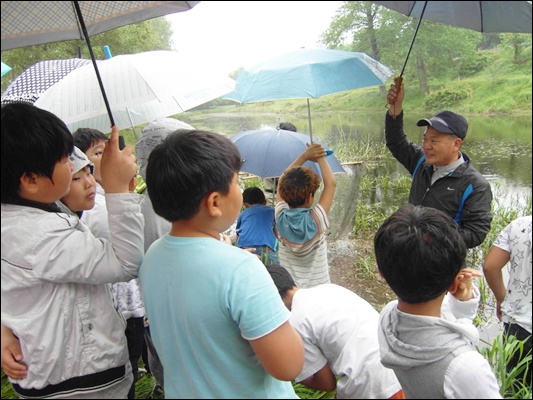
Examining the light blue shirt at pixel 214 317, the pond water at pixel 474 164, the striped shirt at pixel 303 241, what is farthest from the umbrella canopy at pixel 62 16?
the pond water at pixel 474 164

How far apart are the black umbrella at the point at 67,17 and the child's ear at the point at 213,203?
57 cm

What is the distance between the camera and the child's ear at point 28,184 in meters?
0.94

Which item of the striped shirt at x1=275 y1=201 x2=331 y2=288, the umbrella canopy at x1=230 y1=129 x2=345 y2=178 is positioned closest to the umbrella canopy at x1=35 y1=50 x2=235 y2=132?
the umbrella canopy at x1=230 y1=129 x2=345 y2=178

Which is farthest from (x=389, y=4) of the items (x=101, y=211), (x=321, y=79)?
(x=321, y=79)

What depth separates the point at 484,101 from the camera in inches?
335

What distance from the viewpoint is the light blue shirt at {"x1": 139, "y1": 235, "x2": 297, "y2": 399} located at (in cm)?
78

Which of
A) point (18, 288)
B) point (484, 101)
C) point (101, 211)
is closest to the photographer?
point (18, 288)

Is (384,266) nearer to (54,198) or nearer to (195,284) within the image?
(195,284)

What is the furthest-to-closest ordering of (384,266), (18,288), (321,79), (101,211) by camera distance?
(321,79) < (101,211) < (384,266) < (18,288)

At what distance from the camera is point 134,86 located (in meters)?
2.24

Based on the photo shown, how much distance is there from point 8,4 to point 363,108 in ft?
46.7

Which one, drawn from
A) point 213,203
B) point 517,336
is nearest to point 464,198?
point 517,336

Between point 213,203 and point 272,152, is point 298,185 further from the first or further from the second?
point 213,203

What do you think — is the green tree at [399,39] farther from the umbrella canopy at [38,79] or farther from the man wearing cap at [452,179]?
the umbrella canopy at [38,79]
